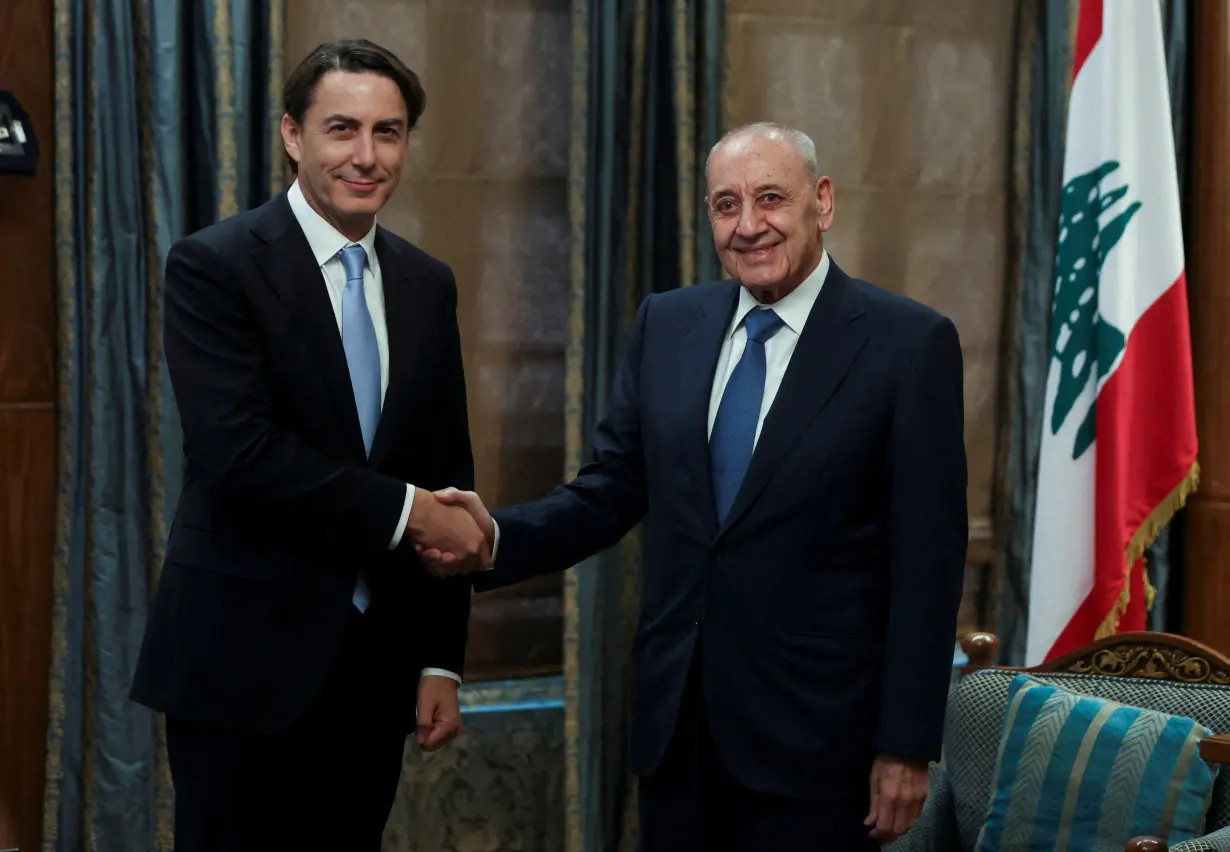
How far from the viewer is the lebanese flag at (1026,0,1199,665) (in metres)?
3.47

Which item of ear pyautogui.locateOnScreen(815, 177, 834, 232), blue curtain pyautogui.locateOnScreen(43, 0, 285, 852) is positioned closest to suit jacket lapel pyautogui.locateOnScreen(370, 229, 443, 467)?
ear pyautogui.locateOnScreen(815, 177, 834, 232)

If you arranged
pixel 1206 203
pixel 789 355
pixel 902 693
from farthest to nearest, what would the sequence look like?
pixel 1206 203 → pixel 789 355 → pixel 902 693

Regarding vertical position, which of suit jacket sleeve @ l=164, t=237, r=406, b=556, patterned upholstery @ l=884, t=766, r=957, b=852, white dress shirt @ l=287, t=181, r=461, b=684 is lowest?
patterned upholstery @ l=884, t=766, r=957, b=852

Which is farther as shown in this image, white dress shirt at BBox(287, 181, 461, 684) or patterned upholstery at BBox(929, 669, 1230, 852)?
patterned upholstery at BBox(929, 669, 1230, 852)

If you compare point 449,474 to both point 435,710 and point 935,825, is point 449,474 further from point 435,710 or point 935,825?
point 935,825

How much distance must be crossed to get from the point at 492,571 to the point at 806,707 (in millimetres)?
582

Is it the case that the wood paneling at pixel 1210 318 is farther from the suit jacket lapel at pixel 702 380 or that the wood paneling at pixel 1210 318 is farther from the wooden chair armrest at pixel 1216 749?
the suit jacket lapel at pixel 702 380

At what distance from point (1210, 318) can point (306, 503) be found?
8.84 feet

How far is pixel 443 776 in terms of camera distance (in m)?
3.47

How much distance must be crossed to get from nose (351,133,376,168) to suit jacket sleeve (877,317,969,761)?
827 millimetres

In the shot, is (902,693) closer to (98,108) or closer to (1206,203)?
(98,108)

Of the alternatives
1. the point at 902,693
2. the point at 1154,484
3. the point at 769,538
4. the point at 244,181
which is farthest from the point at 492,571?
the point at 1154,484

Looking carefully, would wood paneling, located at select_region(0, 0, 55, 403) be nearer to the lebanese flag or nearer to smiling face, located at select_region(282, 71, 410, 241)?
smiling face, located at select_region(282, 71, 410, 241)

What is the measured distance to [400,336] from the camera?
2.03 m
